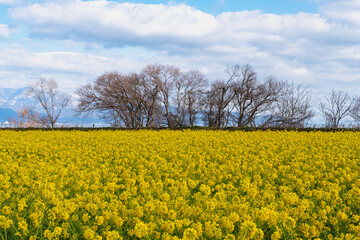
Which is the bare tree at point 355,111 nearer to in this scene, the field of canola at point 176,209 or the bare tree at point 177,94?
the bare tree at point 177,94

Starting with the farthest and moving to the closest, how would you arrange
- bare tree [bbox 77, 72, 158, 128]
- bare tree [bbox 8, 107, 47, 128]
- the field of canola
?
bare tree [bbox 8, 107, 47, 128]
bare tree [bbox 77, 72, 158, 128]
the field of canola

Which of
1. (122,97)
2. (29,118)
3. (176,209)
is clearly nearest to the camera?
(176,209)

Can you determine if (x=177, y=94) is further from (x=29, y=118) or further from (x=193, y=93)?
(x=29, y=118)

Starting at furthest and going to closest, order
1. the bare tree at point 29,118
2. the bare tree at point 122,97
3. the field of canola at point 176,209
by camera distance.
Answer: the bare tree at point 29,118 < the bare tree at point 122,97 < the field of canola at point 176,209

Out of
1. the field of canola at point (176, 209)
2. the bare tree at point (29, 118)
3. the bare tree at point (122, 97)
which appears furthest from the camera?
the bare tree at point (29, 118)

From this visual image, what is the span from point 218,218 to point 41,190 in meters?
2.93

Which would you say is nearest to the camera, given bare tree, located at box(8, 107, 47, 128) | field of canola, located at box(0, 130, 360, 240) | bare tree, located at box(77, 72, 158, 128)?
field of canola, located at box(0, 130, 360, 240)

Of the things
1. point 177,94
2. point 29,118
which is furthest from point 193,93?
point 29,118

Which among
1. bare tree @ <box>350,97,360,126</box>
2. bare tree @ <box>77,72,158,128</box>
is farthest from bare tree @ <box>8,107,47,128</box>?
bare tree @ <box>350,97,360,126</box>

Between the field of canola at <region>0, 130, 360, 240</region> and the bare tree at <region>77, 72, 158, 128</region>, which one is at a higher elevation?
the bare tree at <region>77, 72, 158, 128</region>

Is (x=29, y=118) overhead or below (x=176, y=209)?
overhead

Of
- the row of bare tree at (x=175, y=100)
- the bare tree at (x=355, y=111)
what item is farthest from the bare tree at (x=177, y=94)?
the bare tree at (x=355, y=111)

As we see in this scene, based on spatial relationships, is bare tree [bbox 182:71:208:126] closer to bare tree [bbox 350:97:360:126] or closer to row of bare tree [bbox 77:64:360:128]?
row of bare tree [bbox 77:64:360:128]

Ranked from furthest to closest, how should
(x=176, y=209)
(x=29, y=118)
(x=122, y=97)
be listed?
(x=29, y=118) → (x=122, y=97) → (x=176, y=209)
